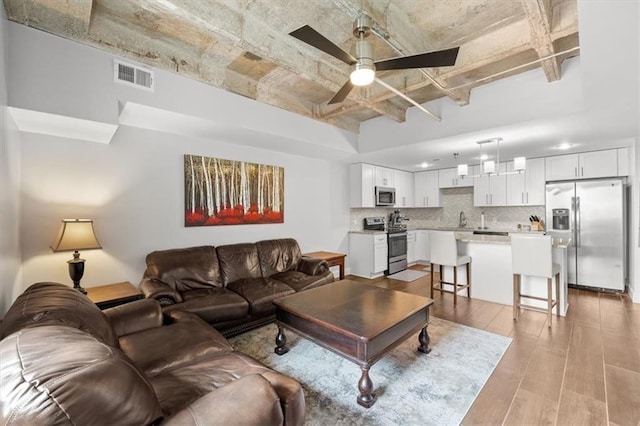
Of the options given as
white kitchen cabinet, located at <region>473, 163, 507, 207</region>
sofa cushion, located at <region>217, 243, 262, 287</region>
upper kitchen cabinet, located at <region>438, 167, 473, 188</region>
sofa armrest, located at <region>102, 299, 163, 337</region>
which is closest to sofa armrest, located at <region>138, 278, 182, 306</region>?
sofa armrest, located at <region>102, 299, 163, 337</region>

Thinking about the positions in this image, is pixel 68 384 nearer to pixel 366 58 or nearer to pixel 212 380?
pixel 212 380

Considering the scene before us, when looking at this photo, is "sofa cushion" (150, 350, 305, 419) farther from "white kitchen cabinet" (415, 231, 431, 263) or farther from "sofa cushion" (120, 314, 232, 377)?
"white kitchen cabinet" (415, 231, 431, 263)

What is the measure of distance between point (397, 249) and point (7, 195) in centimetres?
573

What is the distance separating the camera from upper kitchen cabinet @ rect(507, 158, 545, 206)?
17.0 feet

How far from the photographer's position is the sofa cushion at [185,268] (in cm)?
313

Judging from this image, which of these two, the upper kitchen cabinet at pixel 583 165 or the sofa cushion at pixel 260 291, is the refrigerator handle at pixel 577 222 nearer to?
the upper kitchen cabinet at pixel 583 165

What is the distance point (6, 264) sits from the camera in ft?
6.73

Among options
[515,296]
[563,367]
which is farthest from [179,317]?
[515,296]

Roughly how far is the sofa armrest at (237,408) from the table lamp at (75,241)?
2271 millimetres

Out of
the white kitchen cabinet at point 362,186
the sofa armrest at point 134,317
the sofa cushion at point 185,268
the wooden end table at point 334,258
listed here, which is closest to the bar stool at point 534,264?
the wooden end table at point 334,258

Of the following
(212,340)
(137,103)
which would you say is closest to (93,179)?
(137,103)

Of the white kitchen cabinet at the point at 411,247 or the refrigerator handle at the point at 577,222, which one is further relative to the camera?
the white kitchen cabinet at the point at 411,247

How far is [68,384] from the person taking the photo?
0.78 m

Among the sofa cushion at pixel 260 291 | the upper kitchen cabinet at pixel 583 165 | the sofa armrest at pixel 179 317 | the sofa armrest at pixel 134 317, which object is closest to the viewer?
the sofa armrest at pixel 134 317
